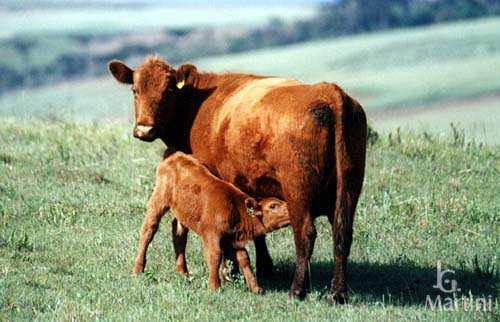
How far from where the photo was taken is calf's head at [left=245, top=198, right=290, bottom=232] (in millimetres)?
9555

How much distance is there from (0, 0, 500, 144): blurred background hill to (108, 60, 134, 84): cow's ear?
20.7 meters

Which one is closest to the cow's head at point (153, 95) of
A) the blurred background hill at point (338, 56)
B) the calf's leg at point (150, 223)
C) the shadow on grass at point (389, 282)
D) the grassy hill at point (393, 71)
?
the calf's leg at point (150, 223)

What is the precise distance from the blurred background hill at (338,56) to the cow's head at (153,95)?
20.9m

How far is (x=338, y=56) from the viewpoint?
237 ft

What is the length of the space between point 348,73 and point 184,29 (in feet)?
169

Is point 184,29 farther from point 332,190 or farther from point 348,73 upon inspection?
point 332,190

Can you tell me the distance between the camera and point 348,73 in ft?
224

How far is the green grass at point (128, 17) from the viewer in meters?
131

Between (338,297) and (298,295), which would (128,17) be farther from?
(338,297)

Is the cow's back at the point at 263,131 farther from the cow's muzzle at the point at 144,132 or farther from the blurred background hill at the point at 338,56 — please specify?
the blurred background hill at the point at 338,56

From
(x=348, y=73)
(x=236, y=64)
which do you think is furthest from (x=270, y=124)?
(x=236, y=64)

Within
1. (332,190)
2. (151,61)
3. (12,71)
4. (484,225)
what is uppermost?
(151,61)

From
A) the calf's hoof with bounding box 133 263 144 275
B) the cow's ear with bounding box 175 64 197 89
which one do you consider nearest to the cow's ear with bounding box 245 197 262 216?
the calf's hoof with bounding box 133 263 144 275

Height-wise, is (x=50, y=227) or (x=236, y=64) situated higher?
(x=50, y=227)
